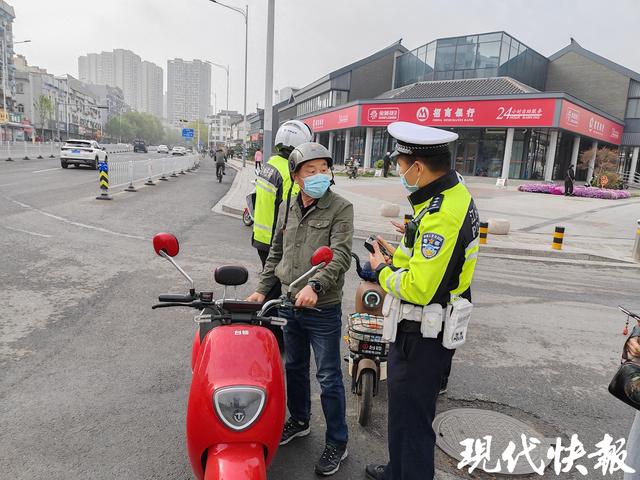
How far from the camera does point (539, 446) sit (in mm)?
3174

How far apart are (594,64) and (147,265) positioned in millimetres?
45851

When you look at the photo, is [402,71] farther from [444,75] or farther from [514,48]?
[514,48]

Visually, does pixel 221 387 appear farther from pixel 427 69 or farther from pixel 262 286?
pixel 427 69

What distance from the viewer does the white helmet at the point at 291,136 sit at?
382 centimetres

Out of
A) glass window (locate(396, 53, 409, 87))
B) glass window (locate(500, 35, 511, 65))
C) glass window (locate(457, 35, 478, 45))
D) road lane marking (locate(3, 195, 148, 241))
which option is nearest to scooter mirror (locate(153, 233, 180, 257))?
road lane marking (locate(3, 195, 148, 241))

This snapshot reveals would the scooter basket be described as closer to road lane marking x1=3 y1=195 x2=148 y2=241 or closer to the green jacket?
the green jacket

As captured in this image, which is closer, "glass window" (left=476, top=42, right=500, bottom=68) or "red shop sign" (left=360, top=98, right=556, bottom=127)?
"red shop sign" (left=360, top=98, right=556, bottom=127)

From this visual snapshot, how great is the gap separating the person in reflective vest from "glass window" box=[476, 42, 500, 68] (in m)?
38.3

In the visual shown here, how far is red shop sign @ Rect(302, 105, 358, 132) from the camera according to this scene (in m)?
38.4

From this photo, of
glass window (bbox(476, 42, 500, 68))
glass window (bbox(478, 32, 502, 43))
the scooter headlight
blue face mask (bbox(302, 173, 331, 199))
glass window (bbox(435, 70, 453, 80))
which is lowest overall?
the scooter headlight

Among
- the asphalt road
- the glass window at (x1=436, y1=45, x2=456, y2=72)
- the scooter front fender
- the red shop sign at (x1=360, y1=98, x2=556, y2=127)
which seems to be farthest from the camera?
the glass window at (x1=436, y1=45, x2=456, y2=72)

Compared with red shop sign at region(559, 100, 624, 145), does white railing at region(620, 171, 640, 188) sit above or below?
below

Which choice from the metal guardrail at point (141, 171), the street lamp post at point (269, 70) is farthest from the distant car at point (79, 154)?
the street lamp post at point (269, 70)

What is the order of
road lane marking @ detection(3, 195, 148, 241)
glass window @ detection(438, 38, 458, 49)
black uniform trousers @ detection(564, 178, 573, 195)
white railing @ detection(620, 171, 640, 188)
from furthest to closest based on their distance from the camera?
white railing @ detection(620, 171, 640, 188) < glass window @ detection(438, 38, 458, 49) < black uniform trousers @ detection(564, 178, 573, 195) < road lane marking @ detection(3, 195, 148, 241)
